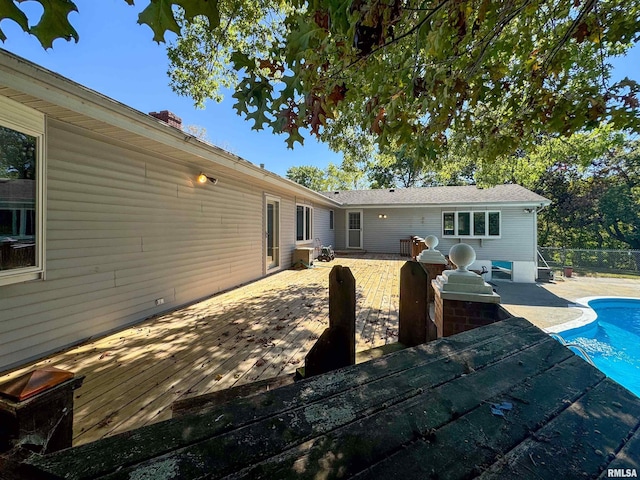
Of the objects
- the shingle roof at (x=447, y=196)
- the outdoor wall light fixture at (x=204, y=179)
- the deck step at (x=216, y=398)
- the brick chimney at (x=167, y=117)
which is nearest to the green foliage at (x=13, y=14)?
the deck step at (x=216, y=398)

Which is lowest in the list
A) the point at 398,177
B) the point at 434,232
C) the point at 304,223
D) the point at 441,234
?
the point at 441,234

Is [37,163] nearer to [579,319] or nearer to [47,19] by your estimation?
[47,19]

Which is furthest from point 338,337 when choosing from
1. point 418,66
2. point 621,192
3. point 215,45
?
point 621,192

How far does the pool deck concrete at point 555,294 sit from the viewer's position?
6455 millimetres

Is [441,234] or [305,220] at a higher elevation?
[305,220]

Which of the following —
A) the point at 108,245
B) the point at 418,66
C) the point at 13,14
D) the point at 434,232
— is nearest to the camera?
the point at 13,14

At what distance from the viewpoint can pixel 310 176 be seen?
37.2 metres

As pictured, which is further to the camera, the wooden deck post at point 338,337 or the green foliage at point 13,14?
the wooden deck post at point 338,337

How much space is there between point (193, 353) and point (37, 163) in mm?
2752

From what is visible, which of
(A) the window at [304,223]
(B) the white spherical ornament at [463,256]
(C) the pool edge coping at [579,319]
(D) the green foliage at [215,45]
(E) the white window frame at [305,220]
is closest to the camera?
(B) the white spherical ornament at [463,256]

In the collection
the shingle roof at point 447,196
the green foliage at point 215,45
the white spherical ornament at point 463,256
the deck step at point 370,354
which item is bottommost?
the deck step at point 370,354

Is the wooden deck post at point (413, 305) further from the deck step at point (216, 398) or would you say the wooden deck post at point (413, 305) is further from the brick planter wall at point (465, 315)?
the deck step at point (216, 398)

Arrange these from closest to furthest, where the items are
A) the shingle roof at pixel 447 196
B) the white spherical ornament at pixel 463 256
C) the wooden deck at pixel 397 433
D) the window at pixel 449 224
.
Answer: the wooden deck at pixel 397 433 → the white spherical ornament at pixel 463 256 → the shingle roof at pixel 447 196 → the window at pixel 449 224

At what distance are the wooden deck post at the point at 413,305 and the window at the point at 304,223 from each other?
9100 millimetres
